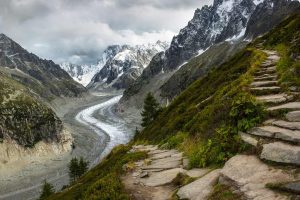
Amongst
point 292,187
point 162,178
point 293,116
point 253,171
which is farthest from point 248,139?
point 292,187

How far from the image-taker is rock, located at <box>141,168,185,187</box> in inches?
659

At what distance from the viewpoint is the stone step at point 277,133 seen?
14.3 meters

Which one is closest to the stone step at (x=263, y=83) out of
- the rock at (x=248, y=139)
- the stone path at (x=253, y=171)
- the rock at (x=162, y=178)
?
the stone path at (x=253, y=171)

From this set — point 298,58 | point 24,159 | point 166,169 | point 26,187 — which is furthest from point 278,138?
point 24,159

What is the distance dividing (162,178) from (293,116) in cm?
587

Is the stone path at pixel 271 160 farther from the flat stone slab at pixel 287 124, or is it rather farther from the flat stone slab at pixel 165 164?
the flat stone slab at pixel 165 164

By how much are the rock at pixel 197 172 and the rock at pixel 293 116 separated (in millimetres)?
3894

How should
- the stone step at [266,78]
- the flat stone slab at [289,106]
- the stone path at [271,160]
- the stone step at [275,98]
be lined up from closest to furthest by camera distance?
the stone path at [271,160] → the flat stone slab at [289,106] → the stone step at [275,98] → the stone step at [266,78]

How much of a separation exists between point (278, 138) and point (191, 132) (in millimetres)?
9025

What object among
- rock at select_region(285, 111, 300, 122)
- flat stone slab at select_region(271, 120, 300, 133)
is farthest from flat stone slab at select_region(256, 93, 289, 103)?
flat stone slab at select_region(271, 120, 300, 133)

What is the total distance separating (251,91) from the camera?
23.0 meters

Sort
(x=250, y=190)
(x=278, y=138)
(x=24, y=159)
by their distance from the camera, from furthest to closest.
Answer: (x=24, y=159)
(x=278, y=138)
(x=250, y=190)

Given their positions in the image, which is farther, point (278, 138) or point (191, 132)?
point (191, 132)

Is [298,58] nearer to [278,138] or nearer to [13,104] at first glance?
[278,138]
